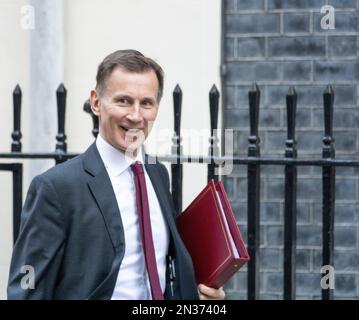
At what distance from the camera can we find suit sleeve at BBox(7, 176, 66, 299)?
324 centimetres

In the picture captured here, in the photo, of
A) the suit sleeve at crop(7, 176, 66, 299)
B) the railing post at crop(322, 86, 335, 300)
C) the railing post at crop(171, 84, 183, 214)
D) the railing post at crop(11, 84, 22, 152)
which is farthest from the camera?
the railing post at crop(11, 84, 22, 152)

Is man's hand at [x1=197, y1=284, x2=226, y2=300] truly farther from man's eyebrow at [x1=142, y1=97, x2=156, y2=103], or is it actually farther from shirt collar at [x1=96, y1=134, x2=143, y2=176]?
man's eyebrow at [x1=142, y1=97, x2=156, y2=103]

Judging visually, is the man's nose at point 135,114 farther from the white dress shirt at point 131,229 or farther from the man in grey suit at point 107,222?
the white dress shirt at point 131,229

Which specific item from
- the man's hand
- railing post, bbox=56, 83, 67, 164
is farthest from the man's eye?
railing post, bbox=56, 83, 67, 164

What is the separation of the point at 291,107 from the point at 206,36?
6.43 feet

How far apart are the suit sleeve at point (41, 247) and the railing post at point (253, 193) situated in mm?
1521

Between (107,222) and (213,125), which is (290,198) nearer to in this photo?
(213,125)

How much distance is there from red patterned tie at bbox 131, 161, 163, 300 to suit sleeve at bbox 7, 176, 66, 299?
245mm

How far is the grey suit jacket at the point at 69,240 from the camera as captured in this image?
3.24 m

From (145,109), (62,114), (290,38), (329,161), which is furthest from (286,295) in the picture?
(290,38)

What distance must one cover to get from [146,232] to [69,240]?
0.24 meters

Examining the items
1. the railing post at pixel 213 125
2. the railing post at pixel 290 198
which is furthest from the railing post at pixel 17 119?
the railing post at pixel 290 198

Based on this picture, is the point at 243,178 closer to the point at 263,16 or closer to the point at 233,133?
the point at 233,133

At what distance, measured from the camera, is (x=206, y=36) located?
6.43 m
